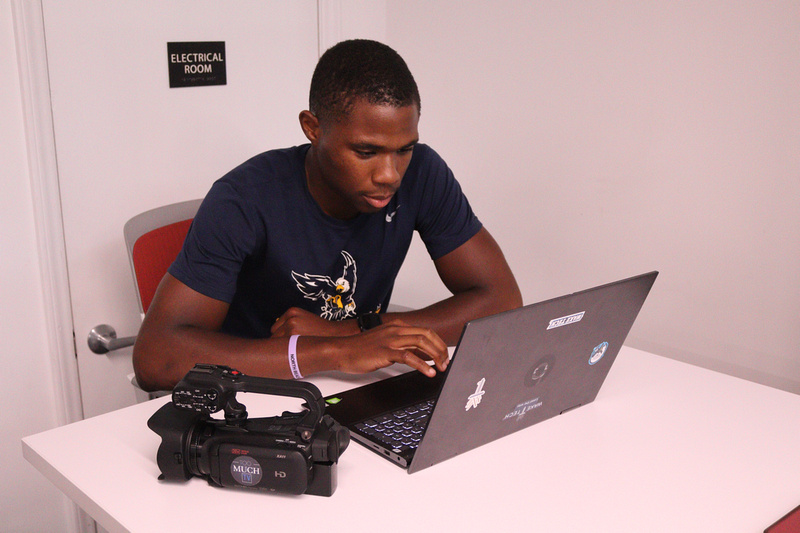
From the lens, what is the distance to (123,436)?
1136mm

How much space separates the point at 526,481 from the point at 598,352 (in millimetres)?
297

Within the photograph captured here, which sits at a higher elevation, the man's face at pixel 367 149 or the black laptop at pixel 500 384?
the man's face at pixel 367 149

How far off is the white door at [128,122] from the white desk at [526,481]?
99 cm

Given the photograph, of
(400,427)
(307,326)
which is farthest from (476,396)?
(307,326)

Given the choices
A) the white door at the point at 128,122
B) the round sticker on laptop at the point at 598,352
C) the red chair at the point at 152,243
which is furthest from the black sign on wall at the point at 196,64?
the round sticker on laptop at the point at 598,352

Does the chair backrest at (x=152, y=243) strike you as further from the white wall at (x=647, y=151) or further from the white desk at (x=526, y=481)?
the white wall at (x=647, y=151)

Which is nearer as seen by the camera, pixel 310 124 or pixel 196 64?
pixel 310 124

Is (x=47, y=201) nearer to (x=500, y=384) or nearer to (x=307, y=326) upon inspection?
(x=307, y=326)

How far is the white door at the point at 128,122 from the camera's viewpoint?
1.98 metres

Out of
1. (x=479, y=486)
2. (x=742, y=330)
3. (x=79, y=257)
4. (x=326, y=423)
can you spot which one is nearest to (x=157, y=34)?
(x=79, y=257)

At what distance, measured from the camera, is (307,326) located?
144cm

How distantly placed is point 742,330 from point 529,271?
2.39 feet

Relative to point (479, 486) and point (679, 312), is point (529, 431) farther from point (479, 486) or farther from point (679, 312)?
point (679, 312)

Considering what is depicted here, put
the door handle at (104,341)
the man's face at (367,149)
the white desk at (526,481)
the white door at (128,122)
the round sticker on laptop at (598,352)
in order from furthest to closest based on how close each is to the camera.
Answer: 1. the door handle at (104,341)
2. the white door at (128,122)
3. the man's face at (367,149)
4. the round sticker on laptop at (598,352)
5. the white desk at (526,481)
